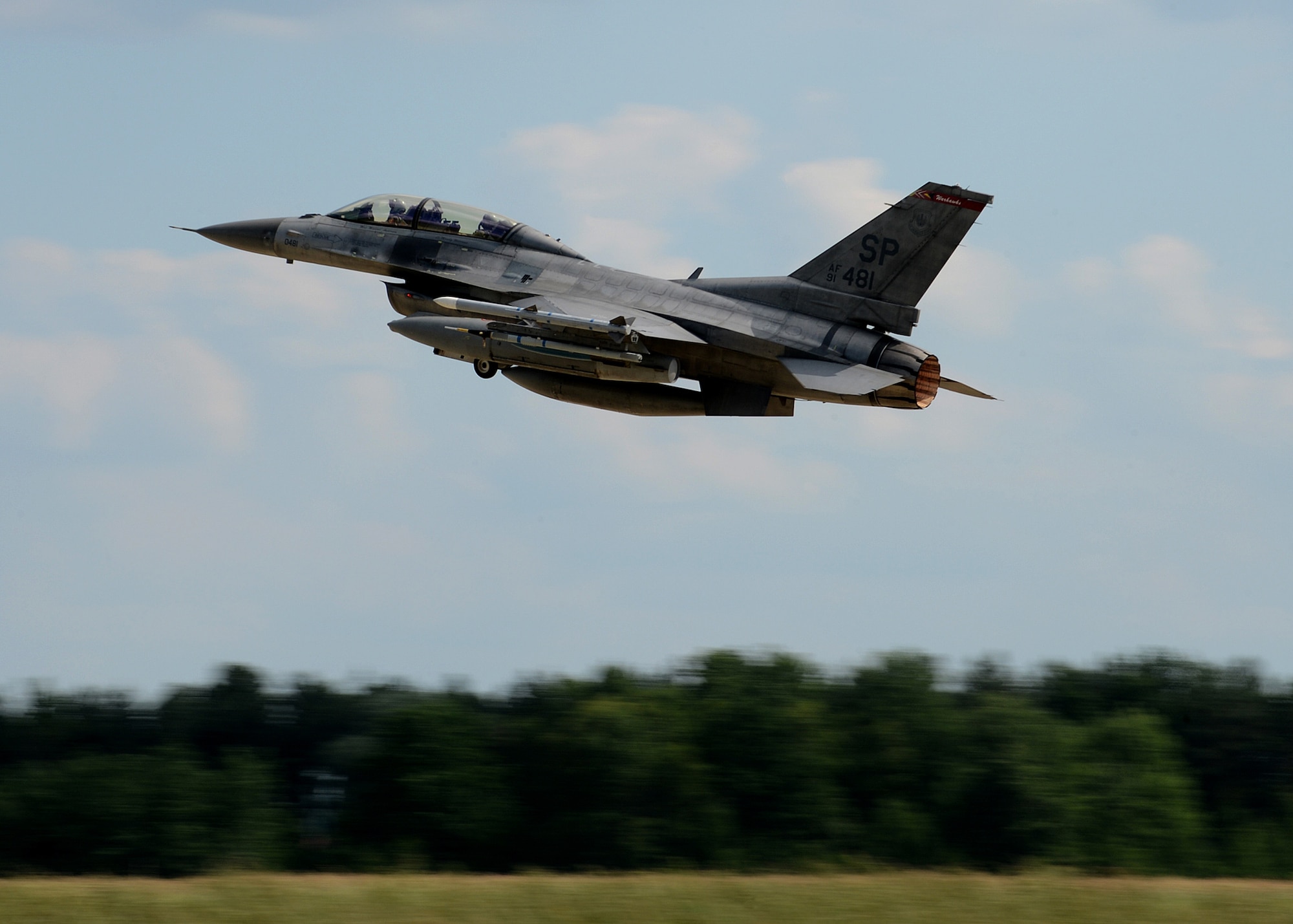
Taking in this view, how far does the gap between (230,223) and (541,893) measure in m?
14.4

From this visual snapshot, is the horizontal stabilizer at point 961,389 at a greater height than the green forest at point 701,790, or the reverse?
the horizontal stabilizer at point 961,389

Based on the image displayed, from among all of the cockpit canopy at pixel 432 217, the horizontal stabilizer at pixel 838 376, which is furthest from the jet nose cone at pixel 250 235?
the horizontal stabilizer at pixel 838 376

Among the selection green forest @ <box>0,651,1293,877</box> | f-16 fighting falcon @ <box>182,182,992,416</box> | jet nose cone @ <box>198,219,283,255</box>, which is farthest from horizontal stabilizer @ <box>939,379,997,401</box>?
green forest @ <box>0,651,1293,877</box>

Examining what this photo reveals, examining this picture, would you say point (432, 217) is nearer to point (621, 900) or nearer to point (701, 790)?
point (621, 900)

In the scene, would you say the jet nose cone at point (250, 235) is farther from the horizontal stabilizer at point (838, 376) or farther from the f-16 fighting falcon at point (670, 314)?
the horizontal stabilizer at point (838, 376)

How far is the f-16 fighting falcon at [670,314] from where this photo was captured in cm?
2489

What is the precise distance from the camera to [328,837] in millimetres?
68062

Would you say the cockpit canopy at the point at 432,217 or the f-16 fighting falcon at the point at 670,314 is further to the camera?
the cockpit canopy at the point at 432,217

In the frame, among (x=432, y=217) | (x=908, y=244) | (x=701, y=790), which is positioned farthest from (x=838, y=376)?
(x=701, y=790)

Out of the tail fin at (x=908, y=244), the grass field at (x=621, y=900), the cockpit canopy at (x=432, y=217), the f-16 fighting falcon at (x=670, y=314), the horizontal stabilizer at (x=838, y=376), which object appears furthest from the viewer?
the cockpit canopy at (x=432, y=217)

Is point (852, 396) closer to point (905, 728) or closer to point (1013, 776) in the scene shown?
point (1013, 776)

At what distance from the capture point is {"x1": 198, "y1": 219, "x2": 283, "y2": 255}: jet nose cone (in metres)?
28.7

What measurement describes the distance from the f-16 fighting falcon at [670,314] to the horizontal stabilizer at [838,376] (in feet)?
0.10

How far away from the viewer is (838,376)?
80.9 ft
